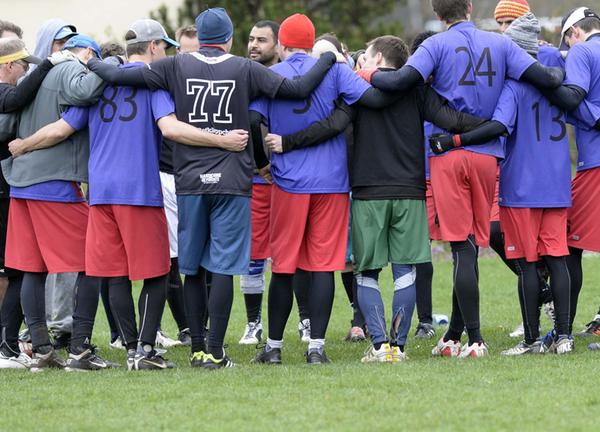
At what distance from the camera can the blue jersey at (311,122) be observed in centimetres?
855

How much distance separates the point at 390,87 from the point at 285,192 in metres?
1.03

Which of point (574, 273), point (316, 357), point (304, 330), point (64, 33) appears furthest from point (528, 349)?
point (64, 33)

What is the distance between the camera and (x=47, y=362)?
881cm

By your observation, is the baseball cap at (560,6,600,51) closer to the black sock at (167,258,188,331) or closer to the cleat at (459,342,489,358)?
the cleat at (459,342,489,358)

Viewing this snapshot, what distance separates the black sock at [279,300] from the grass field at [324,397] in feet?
1.05

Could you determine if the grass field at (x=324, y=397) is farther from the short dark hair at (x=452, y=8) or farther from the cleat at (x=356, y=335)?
the short dark hair at (x=452, y=8)

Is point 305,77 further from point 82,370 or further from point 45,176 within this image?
point 82,370

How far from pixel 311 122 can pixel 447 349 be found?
2020mm

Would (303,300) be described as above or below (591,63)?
below

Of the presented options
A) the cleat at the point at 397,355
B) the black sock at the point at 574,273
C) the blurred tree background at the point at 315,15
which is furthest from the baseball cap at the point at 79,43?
the blurred tree background at the point at 315,15

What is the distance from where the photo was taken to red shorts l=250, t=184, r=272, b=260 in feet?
32.3

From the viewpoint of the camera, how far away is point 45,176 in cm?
862

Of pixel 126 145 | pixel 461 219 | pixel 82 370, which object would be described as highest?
pixel 126 145

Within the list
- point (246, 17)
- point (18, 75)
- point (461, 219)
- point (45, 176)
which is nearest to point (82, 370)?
point (45, 176)
